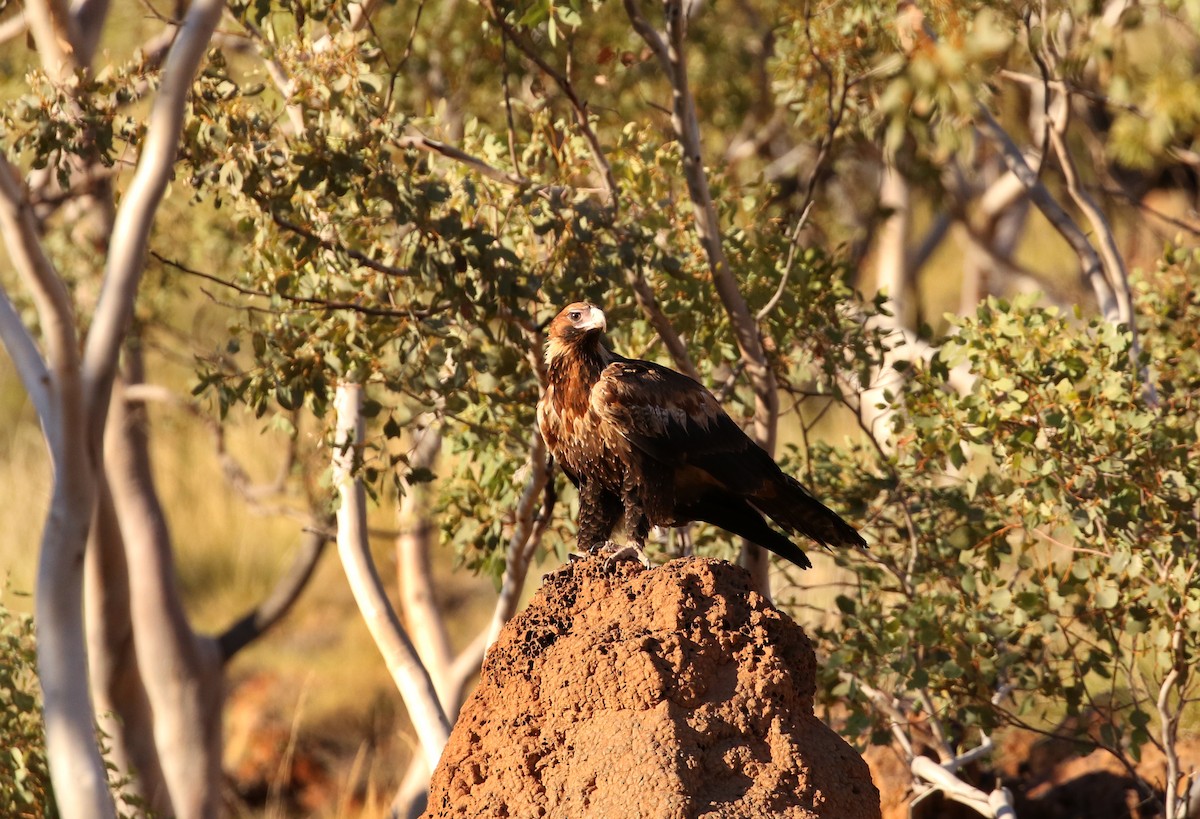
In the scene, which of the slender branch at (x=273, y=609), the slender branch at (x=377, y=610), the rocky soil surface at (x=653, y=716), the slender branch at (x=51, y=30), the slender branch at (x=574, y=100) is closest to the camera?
the rocky soil surface at (x=653, y=716)

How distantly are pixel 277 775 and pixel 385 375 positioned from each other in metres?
5.68

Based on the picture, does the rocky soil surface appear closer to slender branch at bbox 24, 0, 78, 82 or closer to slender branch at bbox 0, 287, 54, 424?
slender branch at bbox 0, 287, 54, 424

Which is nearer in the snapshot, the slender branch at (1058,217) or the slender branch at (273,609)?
the slender branch at (1058,217)

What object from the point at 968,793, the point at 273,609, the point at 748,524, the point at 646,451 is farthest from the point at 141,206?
the point at 273,609

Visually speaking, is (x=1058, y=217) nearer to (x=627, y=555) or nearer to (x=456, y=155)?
(x=456, y=155)

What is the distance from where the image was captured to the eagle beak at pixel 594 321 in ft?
15.3

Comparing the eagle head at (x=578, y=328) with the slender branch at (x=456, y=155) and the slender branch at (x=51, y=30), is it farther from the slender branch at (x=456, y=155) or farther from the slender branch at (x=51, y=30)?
the slender branch at (x=51, y=30)

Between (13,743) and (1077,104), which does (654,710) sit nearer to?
(13,743)

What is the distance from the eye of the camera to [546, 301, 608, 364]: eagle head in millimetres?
4676

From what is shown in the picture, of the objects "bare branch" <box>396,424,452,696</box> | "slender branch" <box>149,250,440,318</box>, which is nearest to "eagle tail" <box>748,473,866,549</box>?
"slender branch" <box>149,250,440,318</box>

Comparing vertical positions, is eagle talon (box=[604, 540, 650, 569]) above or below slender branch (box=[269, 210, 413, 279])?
below

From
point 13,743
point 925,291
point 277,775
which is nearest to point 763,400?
point 13,743

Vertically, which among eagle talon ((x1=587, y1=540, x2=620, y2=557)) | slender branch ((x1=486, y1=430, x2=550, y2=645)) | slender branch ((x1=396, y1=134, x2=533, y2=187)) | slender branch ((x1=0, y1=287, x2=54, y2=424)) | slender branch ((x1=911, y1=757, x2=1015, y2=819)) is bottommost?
slender branch ((x1=911, y1=757, x2=1015, y2=819))

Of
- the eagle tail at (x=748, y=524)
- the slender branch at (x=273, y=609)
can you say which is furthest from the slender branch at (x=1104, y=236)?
the slender branch at (x=273, y=609)
